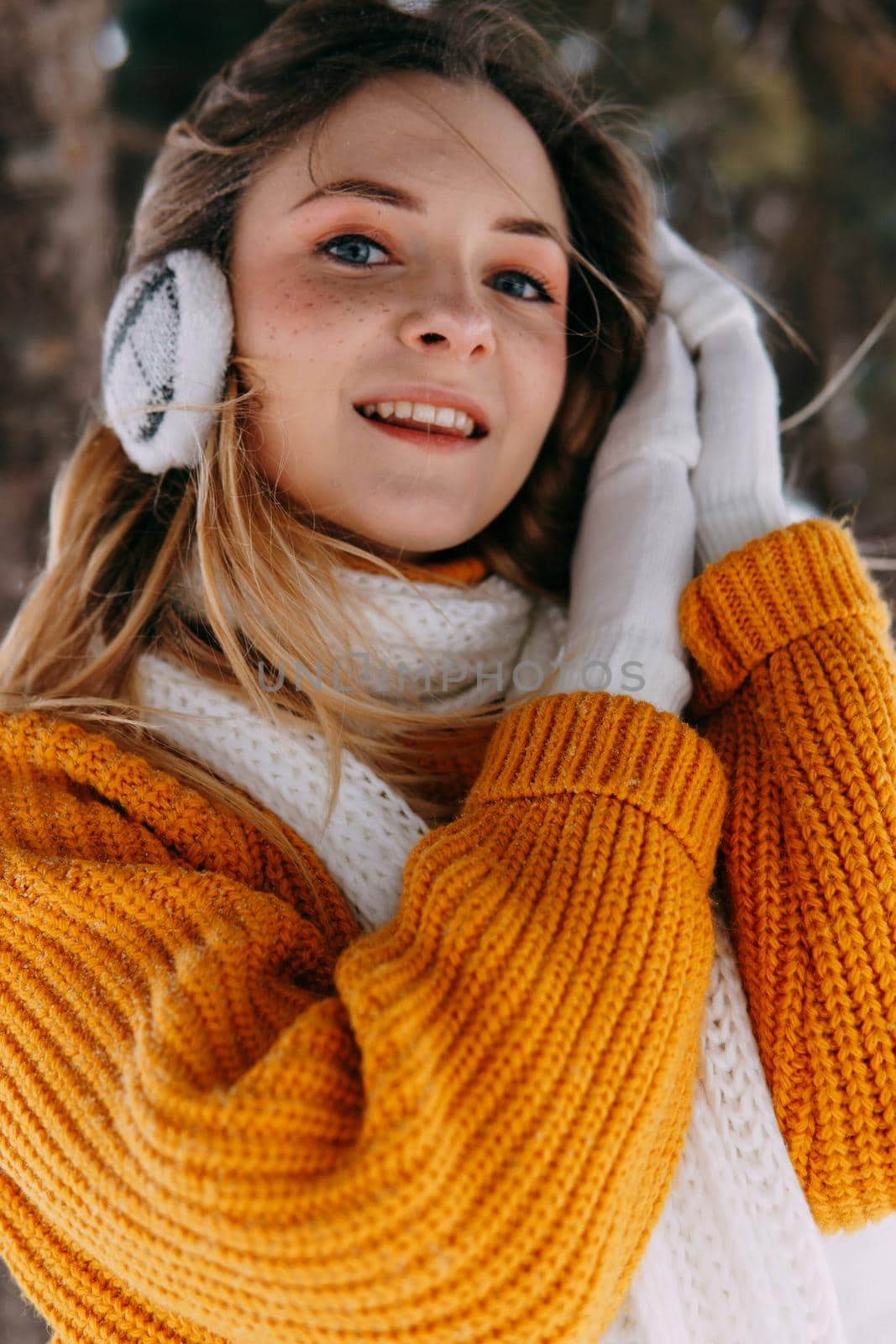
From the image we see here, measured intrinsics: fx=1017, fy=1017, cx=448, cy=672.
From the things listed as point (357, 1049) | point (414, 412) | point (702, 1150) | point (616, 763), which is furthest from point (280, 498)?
point (702, 1150)

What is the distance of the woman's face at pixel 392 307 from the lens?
963 millimetres

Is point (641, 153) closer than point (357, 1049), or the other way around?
point (357, 1049)

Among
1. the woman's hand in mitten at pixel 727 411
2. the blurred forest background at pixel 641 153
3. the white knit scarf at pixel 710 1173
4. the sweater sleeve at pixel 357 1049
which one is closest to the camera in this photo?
the sweater sleeve at pixel 357 1049

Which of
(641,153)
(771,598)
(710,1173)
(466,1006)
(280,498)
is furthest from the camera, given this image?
(641,153)

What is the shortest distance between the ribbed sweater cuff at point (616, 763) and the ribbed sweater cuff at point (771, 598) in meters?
0.12

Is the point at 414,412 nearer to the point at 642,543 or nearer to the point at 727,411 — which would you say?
the point at 642,543

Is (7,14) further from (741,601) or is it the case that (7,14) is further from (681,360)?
(741,601)

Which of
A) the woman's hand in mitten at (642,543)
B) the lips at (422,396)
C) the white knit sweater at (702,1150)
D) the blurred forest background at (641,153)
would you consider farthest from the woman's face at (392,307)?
the blurred forest background at (641,153)

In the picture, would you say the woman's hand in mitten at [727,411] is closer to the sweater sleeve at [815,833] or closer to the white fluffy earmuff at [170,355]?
the sweater sleeve at [815,833]

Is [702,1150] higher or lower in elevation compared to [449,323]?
lower

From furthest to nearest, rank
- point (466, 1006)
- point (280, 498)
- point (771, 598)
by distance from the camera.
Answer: point (280, 498) < point (771, 598) < point (466, 1006)

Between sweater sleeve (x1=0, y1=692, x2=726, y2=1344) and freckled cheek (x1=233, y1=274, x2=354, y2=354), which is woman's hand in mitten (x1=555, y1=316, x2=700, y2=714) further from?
freckled cheek (x1=233, y1=274, x2=354, y2=354)

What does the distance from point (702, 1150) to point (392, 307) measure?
2.55 feet

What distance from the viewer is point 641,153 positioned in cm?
137
